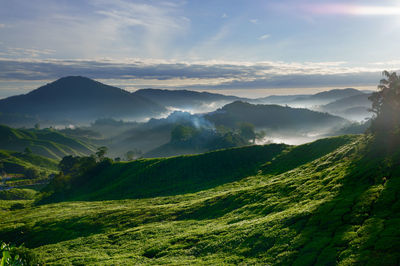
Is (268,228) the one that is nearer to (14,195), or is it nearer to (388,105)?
(388,105)

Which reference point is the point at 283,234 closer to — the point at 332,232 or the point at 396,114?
the point at 332,232

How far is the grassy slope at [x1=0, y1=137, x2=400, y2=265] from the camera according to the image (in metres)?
25.6

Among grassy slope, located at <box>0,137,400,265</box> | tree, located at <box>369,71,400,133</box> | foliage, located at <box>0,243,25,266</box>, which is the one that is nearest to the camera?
foliage, located at <box>0,243,25,266</box>

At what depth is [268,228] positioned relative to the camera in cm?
3375

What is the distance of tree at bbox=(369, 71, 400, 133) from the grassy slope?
27.8 feet

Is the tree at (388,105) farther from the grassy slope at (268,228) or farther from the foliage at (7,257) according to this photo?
the foliage at (7,257)

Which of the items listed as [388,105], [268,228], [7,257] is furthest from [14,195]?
[388,105]

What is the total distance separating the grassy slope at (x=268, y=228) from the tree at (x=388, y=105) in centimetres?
847

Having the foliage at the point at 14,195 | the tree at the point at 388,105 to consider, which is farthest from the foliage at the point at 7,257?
the foliage at the point at 14,195

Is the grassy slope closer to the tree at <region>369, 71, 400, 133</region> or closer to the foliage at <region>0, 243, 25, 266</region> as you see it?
the tree at <region>369, 71, 400, 133</region>

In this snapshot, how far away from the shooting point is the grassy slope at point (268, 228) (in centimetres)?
2562

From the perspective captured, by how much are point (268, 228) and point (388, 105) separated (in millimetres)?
53030

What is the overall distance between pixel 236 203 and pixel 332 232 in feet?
92.8

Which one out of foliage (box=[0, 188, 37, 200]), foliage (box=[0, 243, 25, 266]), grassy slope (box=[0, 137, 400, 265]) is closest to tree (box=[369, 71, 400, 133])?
grassy slope (box=[0, 137, 400, 265])
